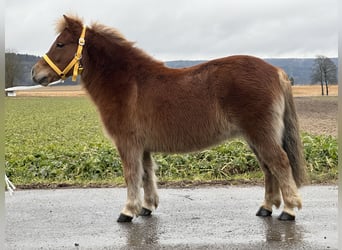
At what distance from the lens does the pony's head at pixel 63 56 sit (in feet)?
19.6

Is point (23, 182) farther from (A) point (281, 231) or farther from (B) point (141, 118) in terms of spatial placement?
(A) point (281, 231)

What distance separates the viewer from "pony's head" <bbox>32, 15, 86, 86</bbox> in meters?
5.97

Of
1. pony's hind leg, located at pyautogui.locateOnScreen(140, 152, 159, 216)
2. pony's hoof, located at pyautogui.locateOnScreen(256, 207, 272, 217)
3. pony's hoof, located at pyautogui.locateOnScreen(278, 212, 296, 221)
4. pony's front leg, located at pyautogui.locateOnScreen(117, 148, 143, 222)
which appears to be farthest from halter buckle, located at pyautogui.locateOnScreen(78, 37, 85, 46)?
pony's hoof, located at pyautogui.locateOnScreen(278, 212, 296, 221)

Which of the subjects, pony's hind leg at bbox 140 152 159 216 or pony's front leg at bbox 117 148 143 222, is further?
pony's hind leg at bbox 140 152 159 216

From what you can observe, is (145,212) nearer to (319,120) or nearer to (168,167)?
(168,167)

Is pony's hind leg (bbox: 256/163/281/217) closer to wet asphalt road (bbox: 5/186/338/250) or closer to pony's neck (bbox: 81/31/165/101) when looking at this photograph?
wet asphalt road (bbox: 5/186/338/250)

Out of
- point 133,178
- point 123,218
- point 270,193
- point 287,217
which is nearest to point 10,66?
point 133,178

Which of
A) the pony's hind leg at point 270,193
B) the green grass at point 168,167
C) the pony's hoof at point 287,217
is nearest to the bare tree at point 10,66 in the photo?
the green grass at point 168,167

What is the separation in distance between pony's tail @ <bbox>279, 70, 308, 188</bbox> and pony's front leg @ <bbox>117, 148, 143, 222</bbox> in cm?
178

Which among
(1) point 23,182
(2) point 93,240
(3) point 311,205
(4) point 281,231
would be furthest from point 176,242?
(1) point 23,182

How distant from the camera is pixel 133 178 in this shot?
5.76m

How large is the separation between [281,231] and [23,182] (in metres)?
4.57

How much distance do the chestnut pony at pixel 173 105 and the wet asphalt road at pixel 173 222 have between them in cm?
34

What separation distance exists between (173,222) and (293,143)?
5.65 feet
